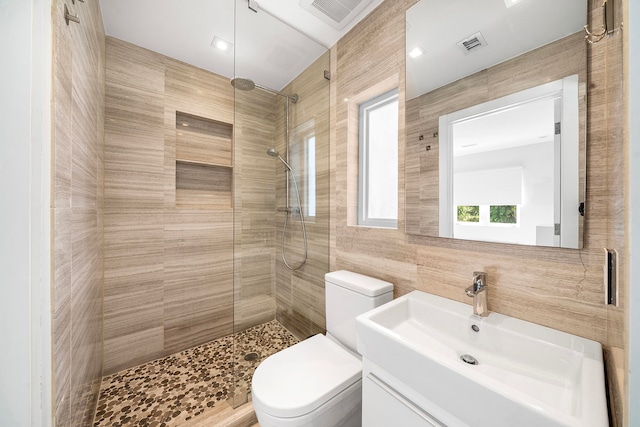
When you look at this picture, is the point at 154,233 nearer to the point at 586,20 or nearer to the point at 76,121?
the point at 76,121

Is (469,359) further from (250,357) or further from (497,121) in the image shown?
(250,357)

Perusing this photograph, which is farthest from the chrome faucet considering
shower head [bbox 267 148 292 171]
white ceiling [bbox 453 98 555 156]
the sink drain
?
shower head [bbox 267 148 292 171]

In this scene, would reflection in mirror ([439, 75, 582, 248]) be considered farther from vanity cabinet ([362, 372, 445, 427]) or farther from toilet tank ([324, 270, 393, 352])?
vanity cabinet ([362, 372, 445, 427])

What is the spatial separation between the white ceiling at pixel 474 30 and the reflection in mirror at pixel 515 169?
193mm

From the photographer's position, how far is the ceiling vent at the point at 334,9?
1438 millimetres

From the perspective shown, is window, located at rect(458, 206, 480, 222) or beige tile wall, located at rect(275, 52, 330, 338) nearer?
window, located at rect(458, 206, 480, 222)

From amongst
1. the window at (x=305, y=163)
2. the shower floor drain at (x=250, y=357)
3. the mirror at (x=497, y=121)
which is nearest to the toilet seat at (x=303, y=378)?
the shower floor drain at (x=250, y=357)

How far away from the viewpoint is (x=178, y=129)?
80.5 inches

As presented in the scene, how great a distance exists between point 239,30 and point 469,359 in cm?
219

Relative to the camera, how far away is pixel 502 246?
98 cm

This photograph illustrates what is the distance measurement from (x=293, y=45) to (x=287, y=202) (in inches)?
46.2

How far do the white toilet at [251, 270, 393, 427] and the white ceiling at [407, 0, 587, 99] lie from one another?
45.4 inches

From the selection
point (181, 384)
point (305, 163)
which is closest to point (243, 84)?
point (305, 163)

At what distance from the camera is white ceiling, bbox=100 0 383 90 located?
59.1 inches
